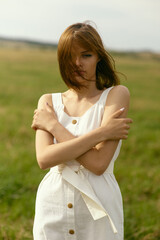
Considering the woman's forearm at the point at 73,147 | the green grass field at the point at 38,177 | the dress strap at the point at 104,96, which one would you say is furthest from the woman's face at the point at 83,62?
the green grass field at the point at 38,177

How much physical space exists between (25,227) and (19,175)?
5.28 feet

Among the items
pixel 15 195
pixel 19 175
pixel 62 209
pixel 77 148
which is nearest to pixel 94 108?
pixel 77 148

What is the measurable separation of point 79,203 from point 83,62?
870 mm

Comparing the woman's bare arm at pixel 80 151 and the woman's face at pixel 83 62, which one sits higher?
the woman's face at pixel 83 62

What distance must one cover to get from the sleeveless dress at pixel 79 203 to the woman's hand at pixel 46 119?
11cm

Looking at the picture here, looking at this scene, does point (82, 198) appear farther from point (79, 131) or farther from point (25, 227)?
point (25, 227)

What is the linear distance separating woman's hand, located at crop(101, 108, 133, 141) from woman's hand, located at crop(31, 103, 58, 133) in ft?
1.09

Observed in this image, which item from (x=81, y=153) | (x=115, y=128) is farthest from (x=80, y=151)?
(x=115, y=128)

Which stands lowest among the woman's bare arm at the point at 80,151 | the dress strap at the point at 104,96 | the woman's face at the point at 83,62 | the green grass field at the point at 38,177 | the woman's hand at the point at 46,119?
the green grass field at the point at 38,177

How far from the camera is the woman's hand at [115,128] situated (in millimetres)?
2150

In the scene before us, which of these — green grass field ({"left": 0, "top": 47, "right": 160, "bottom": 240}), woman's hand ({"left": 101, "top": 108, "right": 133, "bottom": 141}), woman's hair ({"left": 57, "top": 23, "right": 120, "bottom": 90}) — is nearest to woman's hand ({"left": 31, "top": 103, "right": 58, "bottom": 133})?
woman's hair ({"left": 57, "top": 23, "right": 120, "bottom": 90})

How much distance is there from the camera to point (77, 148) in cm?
212

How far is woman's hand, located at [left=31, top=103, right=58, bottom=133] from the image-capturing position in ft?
7.47

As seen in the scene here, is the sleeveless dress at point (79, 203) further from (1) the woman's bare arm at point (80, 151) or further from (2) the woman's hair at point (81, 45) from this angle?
(2) the woman's hair at point (81, 45)
